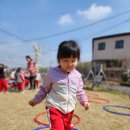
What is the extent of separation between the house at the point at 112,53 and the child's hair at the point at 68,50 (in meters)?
22.0

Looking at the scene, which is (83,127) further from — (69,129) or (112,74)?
(112,74)

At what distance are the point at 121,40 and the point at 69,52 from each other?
26927 mm

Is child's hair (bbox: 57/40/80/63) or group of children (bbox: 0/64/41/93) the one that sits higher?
child's hair (bbox: 57/40/80/63)

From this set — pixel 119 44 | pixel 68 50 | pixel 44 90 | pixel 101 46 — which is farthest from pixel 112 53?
pixel 68 50

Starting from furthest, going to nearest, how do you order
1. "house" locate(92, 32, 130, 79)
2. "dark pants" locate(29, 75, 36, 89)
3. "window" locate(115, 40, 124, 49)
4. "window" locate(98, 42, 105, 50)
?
1. "window" locate(98, 42, 105, 50)
2. "window" locate(115, 40, 124, 49)
3. "house" locate(92, 32, 130, 79)
4. "dark pants" locate(29, 75, 36, 89)

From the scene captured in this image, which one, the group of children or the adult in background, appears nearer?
the group of children

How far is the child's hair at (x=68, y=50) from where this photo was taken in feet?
9.74

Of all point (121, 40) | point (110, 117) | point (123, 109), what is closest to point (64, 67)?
point (110, 117)

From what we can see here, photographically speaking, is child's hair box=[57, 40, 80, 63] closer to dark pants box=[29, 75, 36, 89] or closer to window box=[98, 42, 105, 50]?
dark pants box=[29, 75, 36, 89]

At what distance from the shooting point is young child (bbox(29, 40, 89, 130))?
117 inches

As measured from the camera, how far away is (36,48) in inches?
990

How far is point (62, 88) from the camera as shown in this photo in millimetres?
3123

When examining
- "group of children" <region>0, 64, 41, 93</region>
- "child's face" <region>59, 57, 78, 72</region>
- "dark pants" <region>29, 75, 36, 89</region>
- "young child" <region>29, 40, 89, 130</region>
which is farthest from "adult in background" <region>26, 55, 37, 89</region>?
"child's face" <region>59, 57, 78, 72</region>

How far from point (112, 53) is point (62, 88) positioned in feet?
91.3
